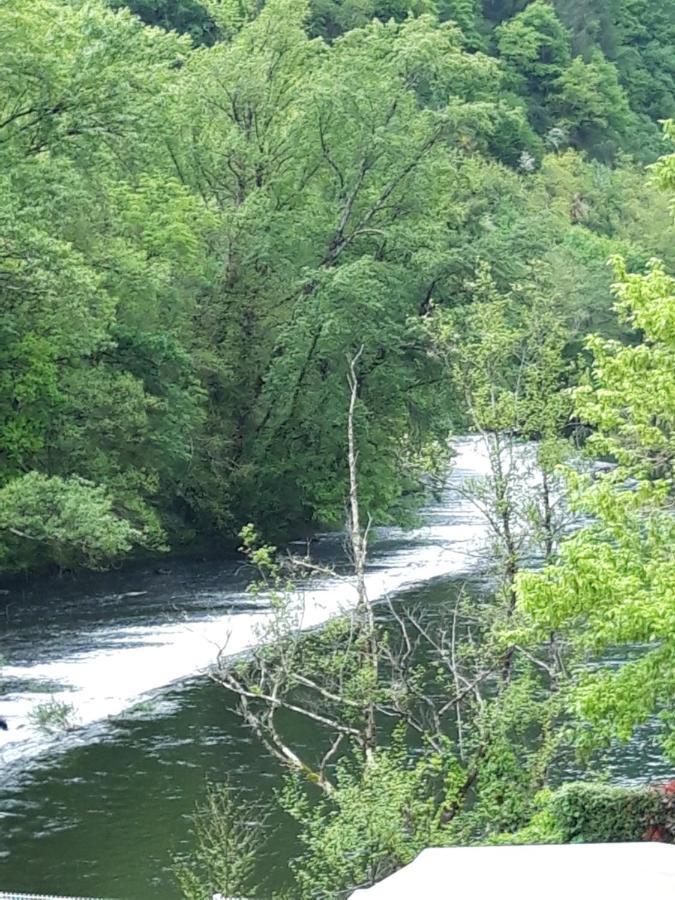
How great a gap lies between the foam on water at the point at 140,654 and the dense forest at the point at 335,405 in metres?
1.42

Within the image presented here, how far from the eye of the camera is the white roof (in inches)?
392

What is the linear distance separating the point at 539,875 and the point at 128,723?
62.1ft

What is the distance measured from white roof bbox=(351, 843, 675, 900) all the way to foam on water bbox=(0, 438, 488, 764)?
37.9ft

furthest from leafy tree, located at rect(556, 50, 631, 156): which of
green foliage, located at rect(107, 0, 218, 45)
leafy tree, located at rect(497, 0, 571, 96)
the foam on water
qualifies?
the foam on water

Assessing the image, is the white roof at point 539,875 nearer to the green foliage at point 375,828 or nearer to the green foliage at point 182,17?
the green foliage at point 375,828

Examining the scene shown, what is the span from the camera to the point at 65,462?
137 ft

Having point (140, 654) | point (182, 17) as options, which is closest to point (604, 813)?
point (140, 654)

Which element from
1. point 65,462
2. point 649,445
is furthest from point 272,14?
point 649,445

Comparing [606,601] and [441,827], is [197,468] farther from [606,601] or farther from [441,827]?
[606,601]

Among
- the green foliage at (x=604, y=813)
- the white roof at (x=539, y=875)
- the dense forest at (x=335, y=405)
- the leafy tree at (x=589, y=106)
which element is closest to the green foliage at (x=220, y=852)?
the dense forest at (x=335, y=405)

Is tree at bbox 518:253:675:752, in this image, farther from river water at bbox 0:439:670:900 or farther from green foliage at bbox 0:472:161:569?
green foliage at bbox 0:472:161:569

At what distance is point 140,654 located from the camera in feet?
109

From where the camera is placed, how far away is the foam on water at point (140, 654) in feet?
91.6

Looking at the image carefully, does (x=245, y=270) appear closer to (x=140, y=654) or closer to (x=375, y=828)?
(x=140, y=654)
